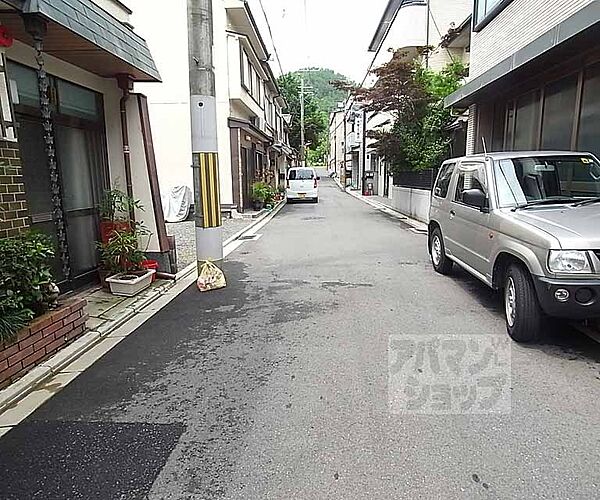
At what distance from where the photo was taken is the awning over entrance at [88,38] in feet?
13.8

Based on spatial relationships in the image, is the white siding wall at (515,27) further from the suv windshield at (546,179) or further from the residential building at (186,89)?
the residential building at (186,89)

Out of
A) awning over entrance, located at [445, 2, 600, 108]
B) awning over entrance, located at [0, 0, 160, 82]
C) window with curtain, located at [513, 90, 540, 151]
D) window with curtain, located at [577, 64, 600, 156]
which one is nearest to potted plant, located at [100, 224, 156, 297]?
awning over entrance, located at [0, 0, 160, 82]

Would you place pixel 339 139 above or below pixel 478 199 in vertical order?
above

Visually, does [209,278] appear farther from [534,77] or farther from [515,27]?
[515,27]

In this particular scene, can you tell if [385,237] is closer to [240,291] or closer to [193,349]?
[240,291]

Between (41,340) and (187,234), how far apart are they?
27.6 ft

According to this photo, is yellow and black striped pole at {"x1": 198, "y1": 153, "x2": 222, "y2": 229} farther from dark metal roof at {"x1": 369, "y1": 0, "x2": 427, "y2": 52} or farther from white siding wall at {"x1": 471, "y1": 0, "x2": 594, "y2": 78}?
dark metal roof at {"x1": 369, "y1": 0, "x2": 427, "y2": 52}

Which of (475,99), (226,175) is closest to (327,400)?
(475,99)

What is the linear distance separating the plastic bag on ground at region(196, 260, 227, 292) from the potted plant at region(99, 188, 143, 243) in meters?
1.24

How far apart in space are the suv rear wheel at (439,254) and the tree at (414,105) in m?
8.68

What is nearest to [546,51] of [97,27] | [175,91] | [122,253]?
[97,27]

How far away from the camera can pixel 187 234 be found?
12.5m

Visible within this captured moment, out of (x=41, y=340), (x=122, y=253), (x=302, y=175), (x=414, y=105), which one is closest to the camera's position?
(x=41, y=340)

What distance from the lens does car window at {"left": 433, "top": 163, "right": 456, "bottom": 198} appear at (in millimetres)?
7370
